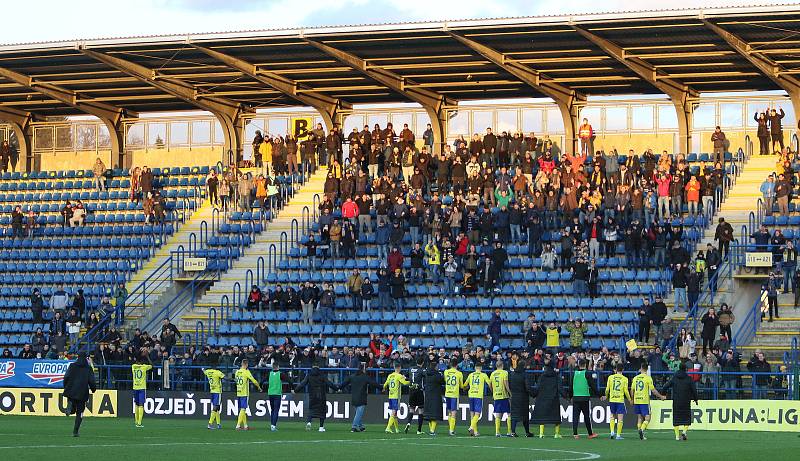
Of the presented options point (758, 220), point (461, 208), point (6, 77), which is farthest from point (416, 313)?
point (6, 77)

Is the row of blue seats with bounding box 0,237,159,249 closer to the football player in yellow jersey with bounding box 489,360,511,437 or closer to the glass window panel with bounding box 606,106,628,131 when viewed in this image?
the glass window panel with bounding box 606,106,628,131

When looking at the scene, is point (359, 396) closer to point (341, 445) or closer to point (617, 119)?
point (341, 445)

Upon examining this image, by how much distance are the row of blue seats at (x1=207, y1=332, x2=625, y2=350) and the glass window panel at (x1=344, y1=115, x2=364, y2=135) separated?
12335mm

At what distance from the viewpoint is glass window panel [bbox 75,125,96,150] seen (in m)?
55.7

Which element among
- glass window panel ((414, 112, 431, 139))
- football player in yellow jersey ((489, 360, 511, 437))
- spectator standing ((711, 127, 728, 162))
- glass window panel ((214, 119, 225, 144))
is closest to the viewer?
football player in yellow jersey ((489, 360, 511, 437))

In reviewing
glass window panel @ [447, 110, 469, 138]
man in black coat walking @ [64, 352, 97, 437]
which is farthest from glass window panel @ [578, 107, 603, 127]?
man in black coat walking @ [64, 352, 97, 437]

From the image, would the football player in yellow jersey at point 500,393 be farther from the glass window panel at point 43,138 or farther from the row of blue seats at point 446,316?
the glass window panel at point 43,138

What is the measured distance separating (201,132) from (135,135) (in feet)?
9.19

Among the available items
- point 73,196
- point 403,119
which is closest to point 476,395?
point 403,119

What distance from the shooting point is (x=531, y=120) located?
49.8 metres

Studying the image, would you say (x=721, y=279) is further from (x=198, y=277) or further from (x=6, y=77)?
(x=6, y=77)

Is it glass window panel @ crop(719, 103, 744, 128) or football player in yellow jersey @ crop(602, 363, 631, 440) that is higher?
glass window panel @ crop(719, 103, 744, 128)

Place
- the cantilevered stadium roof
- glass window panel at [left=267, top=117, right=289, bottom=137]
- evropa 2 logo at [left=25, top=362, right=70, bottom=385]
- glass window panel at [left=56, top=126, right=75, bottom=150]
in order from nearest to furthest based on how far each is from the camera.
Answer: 1. evropa 2 logo at [left=25, top=362, right=70, bottom=385]
2. the cantilevered stadium roof
3. glass window panel at [left=267, top=117, right=289, bottom=137]
4. glass window panel at [left=56, top=126, right=75, bottom=150]

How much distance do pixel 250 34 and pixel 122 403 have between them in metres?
13.0
